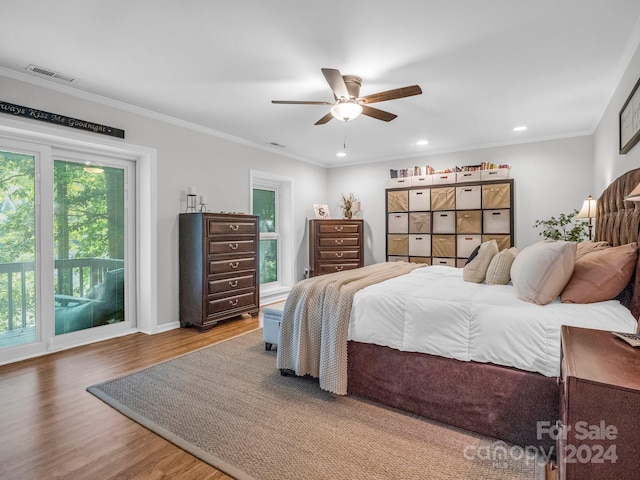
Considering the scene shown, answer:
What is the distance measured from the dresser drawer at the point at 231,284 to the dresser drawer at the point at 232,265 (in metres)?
0.11

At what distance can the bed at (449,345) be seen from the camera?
178 centimetres

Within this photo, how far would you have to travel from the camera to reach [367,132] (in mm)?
4695

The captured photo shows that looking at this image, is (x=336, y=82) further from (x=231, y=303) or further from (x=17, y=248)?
(x=17, y=248)

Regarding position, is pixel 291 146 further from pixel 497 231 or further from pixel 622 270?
pixel 622 270

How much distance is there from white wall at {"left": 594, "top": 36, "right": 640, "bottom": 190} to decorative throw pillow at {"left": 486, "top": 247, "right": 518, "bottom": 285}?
1.00 metres

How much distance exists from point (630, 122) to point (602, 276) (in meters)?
1.42

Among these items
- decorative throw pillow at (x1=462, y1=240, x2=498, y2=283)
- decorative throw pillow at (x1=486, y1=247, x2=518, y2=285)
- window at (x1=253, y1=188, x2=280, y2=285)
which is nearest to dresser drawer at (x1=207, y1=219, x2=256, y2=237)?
window at (x1=253, y1=188, x2=280, y2=285)

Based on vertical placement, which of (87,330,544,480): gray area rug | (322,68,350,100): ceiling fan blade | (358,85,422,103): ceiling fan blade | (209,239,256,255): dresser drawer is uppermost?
(322,68,350,100): ceiling fan blade

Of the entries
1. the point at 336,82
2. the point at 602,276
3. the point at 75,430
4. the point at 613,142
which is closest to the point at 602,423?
the point at 602,276

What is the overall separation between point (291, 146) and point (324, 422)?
166 inches

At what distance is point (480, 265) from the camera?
8.94 feet

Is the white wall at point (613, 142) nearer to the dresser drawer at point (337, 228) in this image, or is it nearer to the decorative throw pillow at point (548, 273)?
the decorative throw pillow at point (548, 273)

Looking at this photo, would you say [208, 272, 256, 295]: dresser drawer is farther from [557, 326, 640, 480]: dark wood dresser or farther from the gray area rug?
[557, 326, 640, 480]: dark wood dresser

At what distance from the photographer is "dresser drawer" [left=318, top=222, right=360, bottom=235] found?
5801 mm
